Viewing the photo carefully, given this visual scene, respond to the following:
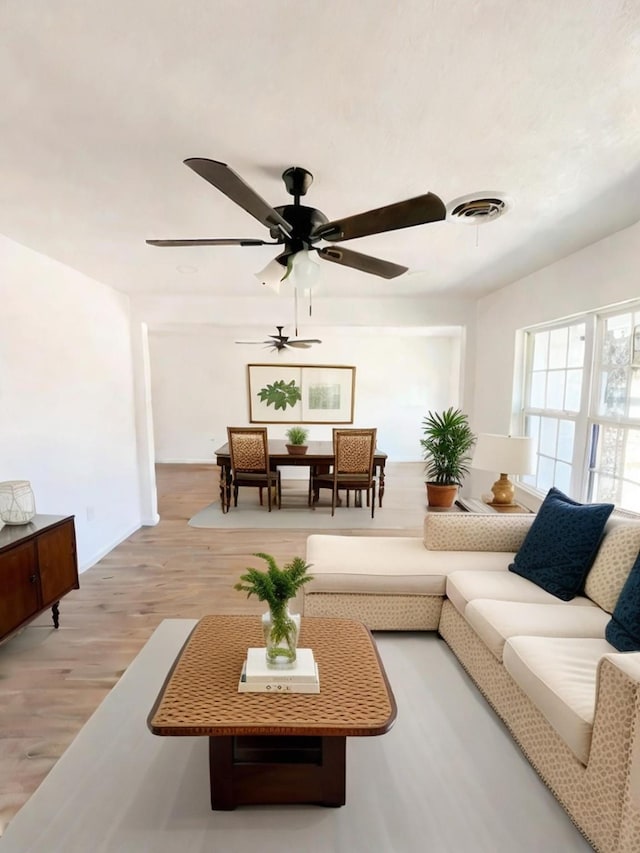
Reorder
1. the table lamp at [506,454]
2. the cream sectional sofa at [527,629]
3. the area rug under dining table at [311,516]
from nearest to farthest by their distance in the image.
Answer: the cream sectional sofa at [527,629]
the table lamp at [506,454]
the area rug under dining table at [311,516]

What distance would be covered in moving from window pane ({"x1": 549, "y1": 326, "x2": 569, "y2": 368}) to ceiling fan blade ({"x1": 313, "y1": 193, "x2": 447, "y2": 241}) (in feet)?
7.80

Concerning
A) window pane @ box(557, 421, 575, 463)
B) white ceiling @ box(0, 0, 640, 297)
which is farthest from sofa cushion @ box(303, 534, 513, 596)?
white ceiling @ box(0, 0, 640, 297)

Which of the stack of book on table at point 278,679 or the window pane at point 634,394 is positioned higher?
the window pane at point 634,394

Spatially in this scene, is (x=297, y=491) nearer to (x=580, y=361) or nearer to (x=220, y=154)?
(x=580, y=361)

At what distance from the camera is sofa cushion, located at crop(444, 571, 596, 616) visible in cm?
194

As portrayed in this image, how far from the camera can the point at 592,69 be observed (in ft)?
3.76

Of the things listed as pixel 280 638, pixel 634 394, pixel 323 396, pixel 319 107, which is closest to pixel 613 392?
pixel 634 394

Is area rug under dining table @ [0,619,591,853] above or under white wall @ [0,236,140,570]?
under

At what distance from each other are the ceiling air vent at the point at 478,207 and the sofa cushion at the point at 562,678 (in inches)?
79.2

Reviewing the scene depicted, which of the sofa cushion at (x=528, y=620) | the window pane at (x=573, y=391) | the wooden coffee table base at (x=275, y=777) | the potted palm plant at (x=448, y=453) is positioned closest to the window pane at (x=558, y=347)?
the window pane at (x=573, y=391)

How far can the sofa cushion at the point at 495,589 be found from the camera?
194cm

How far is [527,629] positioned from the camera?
5.52 ft

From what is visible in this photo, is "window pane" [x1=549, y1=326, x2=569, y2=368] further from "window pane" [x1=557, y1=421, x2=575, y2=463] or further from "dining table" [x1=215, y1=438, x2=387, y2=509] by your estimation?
"dining table" [x1=215, y1=438, x2=387, y2=509]

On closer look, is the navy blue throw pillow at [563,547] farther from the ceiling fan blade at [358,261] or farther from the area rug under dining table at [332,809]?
the ceiling fan blade at [358,261]
